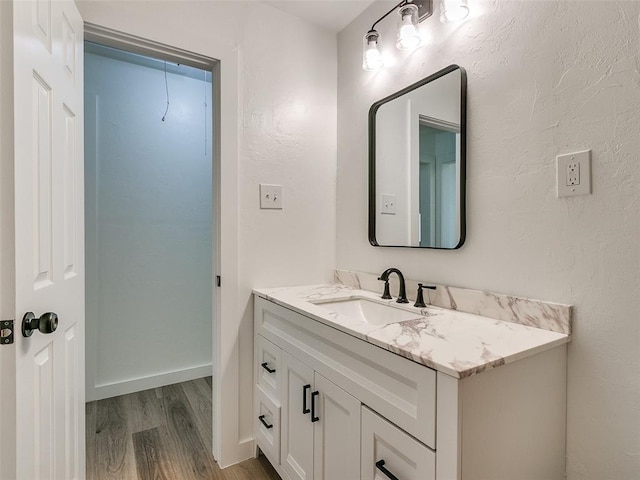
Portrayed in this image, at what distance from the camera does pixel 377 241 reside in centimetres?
169

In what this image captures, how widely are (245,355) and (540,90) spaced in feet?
5.28

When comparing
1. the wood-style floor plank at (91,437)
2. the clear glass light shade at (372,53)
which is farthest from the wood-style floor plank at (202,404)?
the clear glass light shade at (372,53)

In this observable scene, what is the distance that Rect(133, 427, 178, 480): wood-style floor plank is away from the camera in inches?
60.3

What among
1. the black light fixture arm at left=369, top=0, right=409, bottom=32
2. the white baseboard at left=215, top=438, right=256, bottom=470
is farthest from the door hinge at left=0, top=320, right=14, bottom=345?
the black light fixture arm at left=369, top=0, right=409, bottom=32

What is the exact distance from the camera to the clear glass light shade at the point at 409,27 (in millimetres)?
1388

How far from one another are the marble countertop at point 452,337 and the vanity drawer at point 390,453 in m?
0.21

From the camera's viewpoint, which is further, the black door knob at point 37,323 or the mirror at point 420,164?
the mirror at point 420,164

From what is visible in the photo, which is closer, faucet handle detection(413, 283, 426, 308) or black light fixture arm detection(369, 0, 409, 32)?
faucet handle detection(413, 283, 426, 308)

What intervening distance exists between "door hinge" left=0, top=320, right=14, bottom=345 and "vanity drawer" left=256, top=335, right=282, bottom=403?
0.90 metres

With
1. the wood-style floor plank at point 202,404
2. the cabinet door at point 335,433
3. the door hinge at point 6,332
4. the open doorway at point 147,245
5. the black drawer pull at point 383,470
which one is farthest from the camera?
the open doorway at point 147,245

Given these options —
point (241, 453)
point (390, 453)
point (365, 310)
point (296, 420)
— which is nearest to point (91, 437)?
point (241, 453)

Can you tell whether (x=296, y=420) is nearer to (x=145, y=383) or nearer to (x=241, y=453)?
(x=241, y=453)

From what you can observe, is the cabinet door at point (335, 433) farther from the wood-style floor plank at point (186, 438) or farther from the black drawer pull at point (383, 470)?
the wood-style floor plank at point (186, 438)

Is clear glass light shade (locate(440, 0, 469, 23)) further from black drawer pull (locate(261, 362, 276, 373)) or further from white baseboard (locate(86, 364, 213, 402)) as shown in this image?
white baseboard (locate(86, 364, 213, 402))
